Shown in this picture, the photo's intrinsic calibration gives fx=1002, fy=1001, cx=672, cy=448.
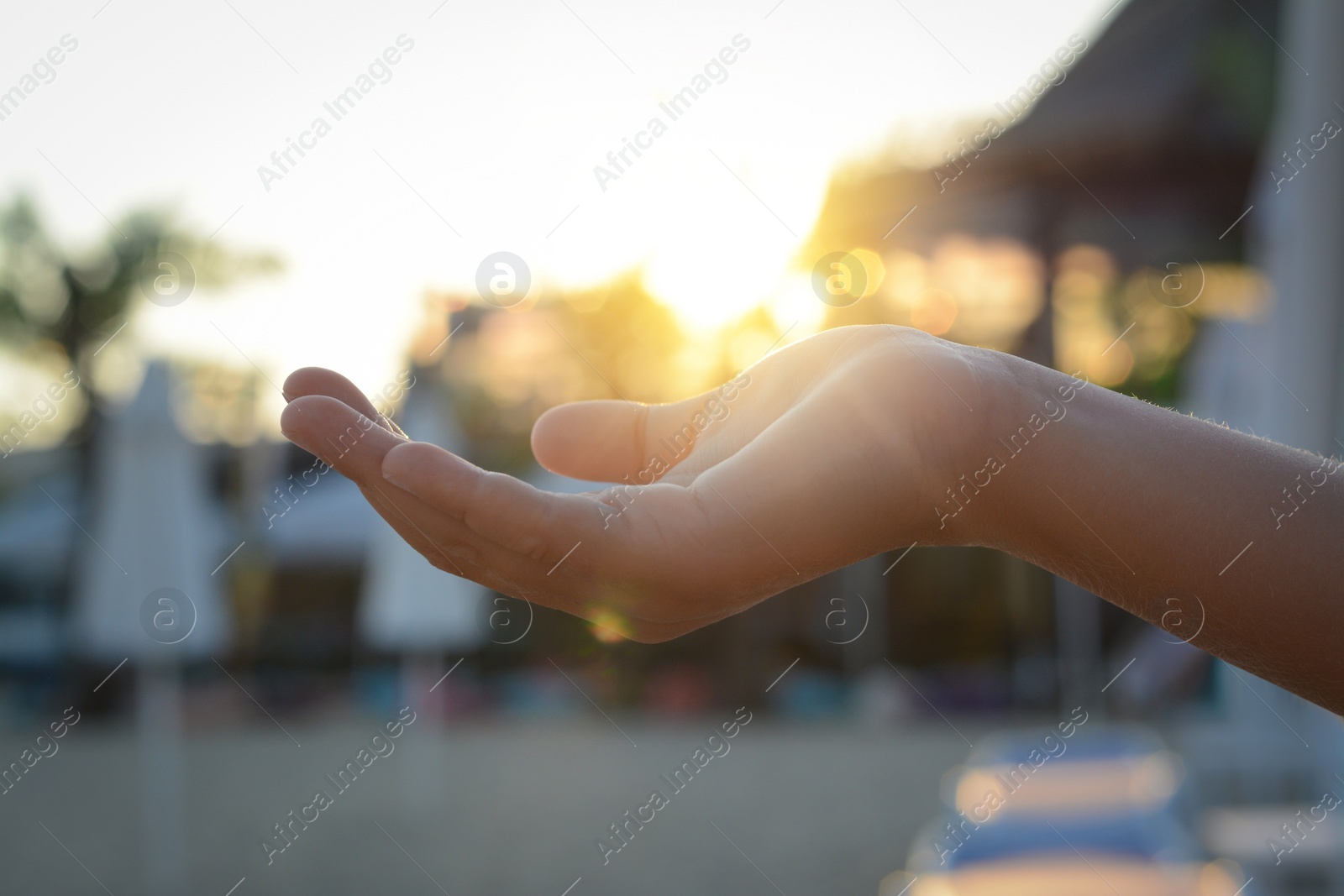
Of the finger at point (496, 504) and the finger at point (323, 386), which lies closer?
the finger at point (496, 504)

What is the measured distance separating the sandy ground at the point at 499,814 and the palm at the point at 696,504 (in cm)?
478

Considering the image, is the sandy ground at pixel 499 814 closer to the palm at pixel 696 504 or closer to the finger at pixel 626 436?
the finger at pixel 626 436

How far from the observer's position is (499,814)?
7.88 meters

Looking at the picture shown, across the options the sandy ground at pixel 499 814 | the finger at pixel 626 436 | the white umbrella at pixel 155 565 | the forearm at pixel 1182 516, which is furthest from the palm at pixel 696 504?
the white umbrella at pixel 155 565

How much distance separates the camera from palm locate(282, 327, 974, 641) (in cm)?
113

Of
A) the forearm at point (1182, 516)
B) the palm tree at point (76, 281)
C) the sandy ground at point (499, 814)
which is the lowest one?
the sandy ground at point (499, 814)

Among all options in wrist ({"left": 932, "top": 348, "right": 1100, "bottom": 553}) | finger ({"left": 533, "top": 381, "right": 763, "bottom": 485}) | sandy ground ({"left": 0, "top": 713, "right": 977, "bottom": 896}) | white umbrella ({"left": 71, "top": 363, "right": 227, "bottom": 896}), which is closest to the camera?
Result: wrist ({"left": 932, "top": 348, "right": 1100, "bottom": 553})

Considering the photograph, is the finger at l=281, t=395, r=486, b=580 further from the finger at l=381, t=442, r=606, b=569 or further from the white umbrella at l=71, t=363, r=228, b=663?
the white umbrella at l=71, t=363, r=228, b=663

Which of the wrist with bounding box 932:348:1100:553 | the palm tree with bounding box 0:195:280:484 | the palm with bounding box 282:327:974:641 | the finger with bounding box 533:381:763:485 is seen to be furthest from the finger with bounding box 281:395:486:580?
the palm tree with bounding box 0:195:280:484

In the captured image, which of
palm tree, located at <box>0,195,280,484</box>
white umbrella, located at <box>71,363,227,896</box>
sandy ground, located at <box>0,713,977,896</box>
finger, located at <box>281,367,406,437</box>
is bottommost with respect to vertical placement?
sandy ground, located at <box>0,713,977,896</box>

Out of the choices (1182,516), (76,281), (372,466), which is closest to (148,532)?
(372,466)

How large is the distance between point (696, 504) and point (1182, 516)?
0.58m

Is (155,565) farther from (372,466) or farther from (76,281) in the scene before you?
(76,281)

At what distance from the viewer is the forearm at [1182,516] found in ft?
3.81
